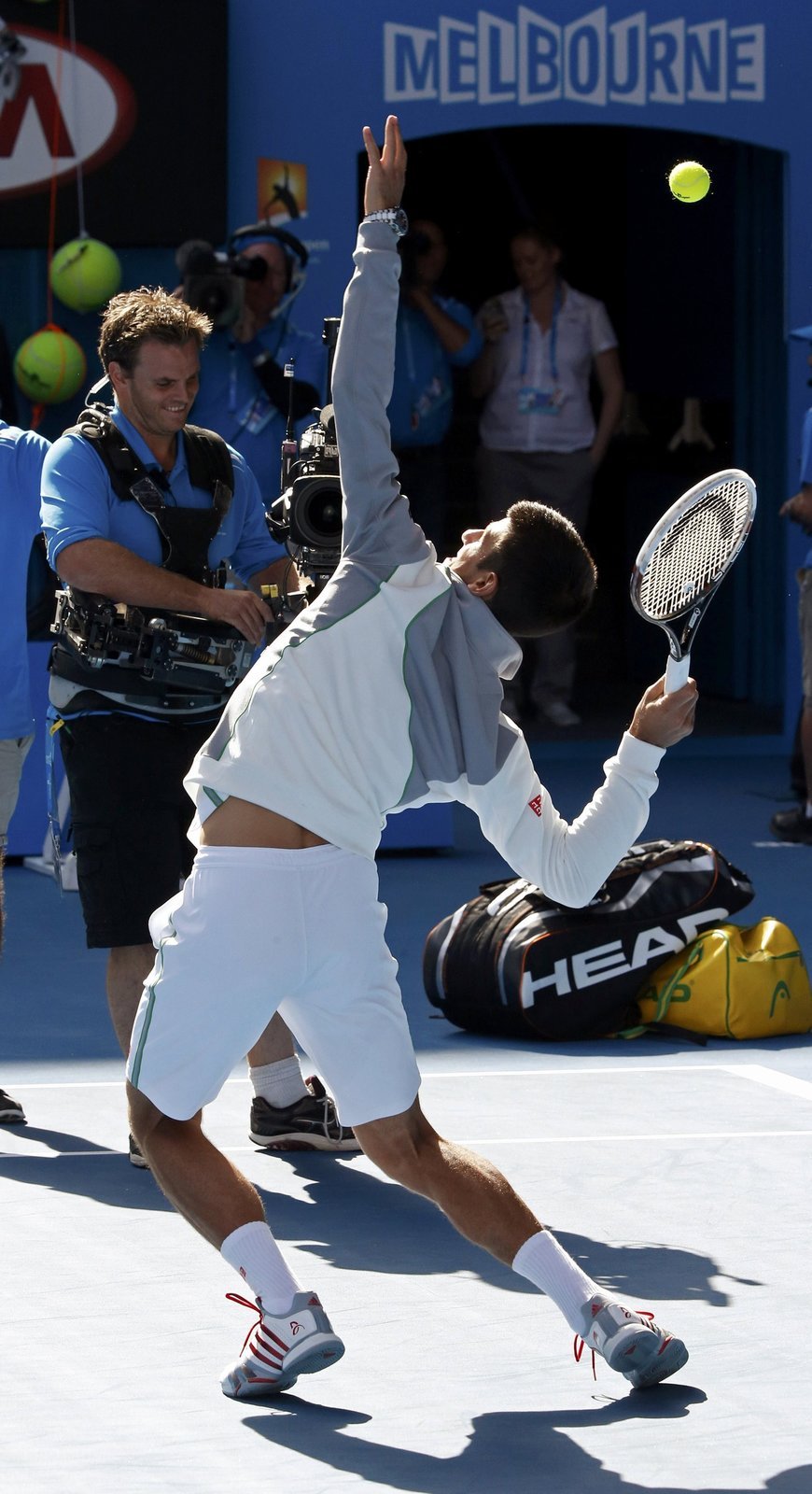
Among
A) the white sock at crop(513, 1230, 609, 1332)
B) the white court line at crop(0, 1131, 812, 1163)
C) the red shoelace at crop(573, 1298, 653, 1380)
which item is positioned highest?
the white sock at crop(513, 1230, 609, 1332)

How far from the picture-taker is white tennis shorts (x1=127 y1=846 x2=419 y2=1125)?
152 inches

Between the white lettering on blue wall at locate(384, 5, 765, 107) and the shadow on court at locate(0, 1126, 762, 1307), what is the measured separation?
7.50 m

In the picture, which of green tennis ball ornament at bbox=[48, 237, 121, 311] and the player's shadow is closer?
the player's shadow

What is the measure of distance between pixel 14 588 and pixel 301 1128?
1.53 metres

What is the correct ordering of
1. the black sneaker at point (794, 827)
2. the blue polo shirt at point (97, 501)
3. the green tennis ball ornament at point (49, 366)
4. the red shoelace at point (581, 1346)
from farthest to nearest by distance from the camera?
the green tennis ball ornament at point (49, 366) → the black sneaker at point (794, 827) → the blue polo shirt at point (97, 501) → the red shoelace at point (581, 1346)

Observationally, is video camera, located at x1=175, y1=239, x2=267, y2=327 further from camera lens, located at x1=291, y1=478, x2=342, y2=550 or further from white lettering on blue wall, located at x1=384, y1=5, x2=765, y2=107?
camera lens, located at x1=291, y1=478, x2=342, y2=550

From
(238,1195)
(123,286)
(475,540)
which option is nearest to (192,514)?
(475,540)

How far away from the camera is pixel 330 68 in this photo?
38.8 ft

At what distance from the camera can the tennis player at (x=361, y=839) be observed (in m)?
3.88

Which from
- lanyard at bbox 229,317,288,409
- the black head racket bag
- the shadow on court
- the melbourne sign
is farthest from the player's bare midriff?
the melbourne sign

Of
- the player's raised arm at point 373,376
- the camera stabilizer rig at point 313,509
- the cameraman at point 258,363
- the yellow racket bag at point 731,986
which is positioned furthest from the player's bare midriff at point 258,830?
the cameraman at point 258,363

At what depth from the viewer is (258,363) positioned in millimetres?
A: 10891

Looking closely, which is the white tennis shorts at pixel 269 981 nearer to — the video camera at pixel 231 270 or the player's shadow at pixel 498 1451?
the player's shadow at pixel 498 1451

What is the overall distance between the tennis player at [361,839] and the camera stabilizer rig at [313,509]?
1725 millimetres
